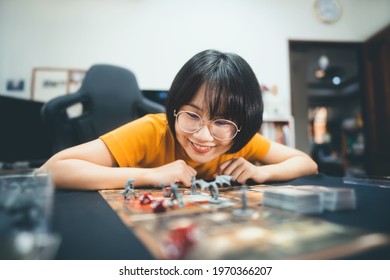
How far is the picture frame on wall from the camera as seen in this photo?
2.19 metres

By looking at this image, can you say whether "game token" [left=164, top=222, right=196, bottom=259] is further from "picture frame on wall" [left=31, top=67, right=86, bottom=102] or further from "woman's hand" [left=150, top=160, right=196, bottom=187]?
"picture frame on wall" [left=31, top=67, right=86, bottom=102]

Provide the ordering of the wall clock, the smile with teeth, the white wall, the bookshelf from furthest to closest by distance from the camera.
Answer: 1. the wall clock
2. the white wall
3. the bookshelf
4. the smile with teeth

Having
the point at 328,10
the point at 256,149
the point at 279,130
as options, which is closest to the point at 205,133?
the point at 256,149

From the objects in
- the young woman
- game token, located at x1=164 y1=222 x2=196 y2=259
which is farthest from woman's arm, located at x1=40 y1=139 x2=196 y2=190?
game token, located at x1=164 y1=222 x2=196 y2=259

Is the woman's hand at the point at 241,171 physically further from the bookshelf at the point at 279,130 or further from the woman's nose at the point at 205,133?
the bookshelf at the point at 279,130

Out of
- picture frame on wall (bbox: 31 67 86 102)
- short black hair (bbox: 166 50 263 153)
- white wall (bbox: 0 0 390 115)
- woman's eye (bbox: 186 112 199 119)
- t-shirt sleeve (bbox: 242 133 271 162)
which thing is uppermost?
white wall (bbox: 0 0 390 115)

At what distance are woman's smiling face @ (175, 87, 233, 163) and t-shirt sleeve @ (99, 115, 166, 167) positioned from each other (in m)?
0.11

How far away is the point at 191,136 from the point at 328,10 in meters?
2.40

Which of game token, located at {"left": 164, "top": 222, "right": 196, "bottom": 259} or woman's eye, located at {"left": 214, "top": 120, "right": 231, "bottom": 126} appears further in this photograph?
woman's eye, located at {"left": 214, "top": 120, "right": 231, "bottom": 126}

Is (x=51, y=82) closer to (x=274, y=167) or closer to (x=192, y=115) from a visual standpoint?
(x=192, y=115)

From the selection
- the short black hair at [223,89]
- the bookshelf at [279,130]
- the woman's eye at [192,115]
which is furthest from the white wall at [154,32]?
the woman's eye at [192,115]

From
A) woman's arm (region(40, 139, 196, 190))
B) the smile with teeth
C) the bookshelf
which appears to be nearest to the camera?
woman's arm (region(40, 139, 196, 190))

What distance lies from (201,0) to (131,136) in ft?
6.45
